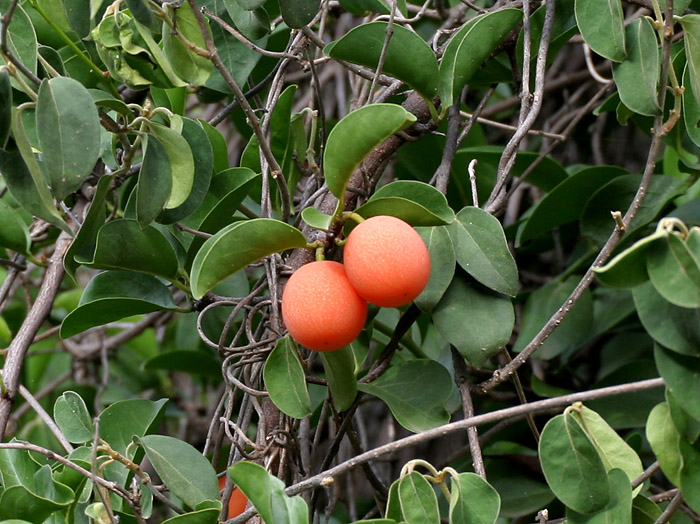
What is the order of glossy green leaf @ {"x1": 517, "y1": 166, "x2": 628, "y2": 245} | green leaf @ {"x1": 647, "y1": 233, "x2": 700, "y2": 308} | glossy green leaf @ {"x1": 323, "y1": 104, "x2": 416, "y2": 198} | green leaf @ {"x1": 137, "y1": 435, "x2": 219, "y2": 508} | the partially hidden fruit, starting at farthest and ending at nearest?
glossy green leaf @ {"x1": 517, "y1": 166, "x2": 628, "y2": 245} < the partially hidden fruit < green leaf @ {"x1": 137, "y1": 435, "x2": 219, "y2": 508} < glossy green leaf @ {"x1": 323, "y1": 104, "x2": 416, "y2": 198} < green leaf @ {"x1": 647, "y1": 233, "x2": 700, "y2": 308}

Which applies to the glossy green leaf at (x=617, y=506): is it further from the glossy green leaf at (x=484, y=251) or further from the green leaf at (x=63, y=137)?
the green leaf at (x=63, y=137)

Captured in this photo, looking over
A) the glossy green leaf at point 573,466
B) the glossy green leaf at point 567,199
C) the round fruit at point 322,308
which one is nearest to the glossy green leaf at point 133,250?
the round fruit at point 322,308

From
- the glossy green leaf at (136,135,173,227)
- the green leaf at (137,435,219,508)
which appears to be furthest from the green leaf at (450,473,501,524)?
the glossy green leaf at (136,135,173,227)

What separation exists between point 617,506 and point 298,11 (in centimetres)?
57

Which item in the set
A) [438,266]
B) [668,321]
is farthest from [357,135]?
[668,321]

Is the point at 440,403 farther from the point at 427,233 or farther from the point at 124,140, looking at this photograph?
the point at 124,140

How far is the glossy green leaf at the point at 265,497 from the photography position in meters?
0.62

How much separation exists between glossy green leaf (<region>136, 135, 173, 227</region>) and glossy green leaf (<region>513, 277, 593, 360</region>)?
66 centimetres

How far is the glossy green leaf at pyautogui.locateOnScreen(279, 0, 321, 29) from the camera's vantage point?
2.74 ft

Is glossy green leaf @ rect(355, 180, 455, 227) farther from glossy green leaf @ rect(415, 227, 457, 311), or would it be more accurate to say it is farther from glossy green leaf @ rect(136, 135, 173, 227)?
glossy green leaf @ rect(136, 135, 173, 227)

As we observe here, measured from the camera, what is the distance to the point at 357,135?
0.69 metres

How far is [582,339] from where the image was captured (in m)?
1.25

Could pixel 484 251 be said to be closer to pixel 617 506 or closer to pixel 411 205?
pixel 411 205

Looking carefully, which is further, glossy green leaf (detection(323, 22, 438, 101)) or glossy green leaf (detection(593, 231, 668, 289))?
glossy green leaf (detection(323, 22, 438, 101))
